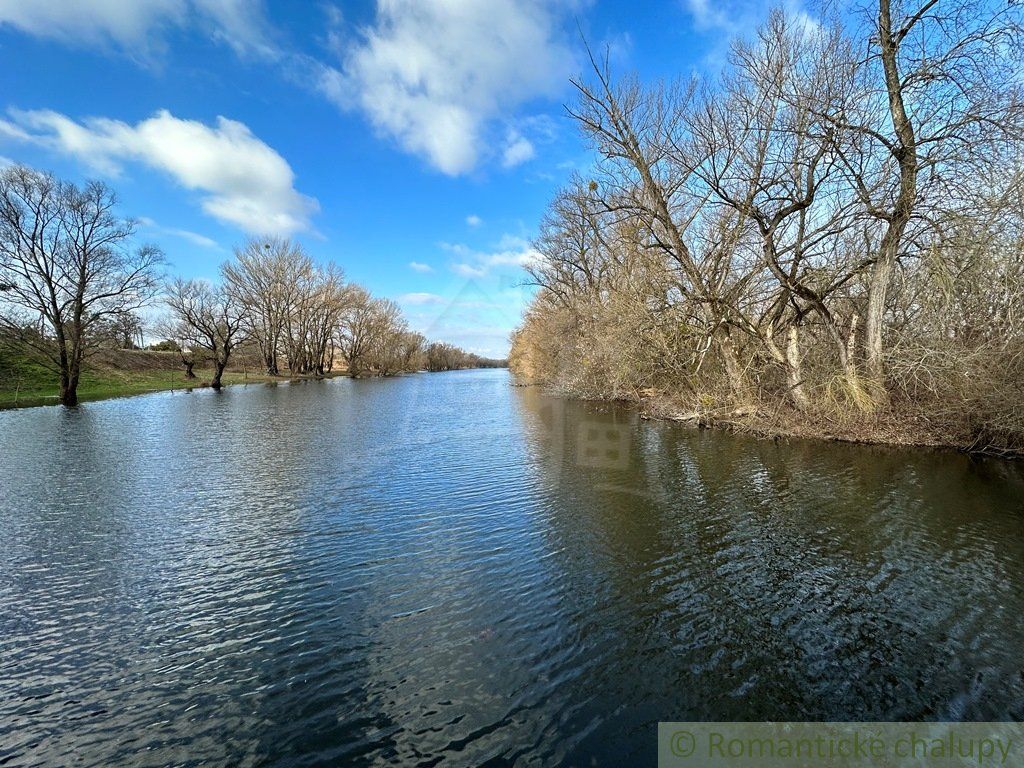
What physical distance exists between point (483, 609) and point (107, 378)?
4313 cm

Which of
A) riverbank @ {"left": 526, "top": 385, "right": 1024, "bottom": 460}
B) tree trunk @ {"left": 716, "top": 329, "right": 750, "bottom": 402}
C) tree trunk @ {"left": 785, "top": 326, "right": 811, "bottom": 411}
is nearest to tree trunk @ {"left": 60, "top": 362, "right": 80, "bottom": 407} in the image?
riverbank @ {"left": 526, "top": 385, "right": 1024, "bottom": 460}

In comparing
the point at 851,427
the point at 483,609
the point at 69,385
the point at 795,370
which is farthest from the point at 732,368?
the point at 69,385

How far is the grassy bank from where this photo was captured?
86.0 feet

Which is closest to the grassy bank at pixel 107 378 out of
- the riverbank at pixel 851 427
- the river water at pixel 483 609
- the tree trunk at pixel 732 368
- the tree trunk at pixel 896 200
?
the river water at pixel 483 609

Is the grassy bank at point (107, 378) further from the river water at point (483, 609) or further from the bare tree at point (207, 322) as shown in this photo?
the river water at point (483, 609)

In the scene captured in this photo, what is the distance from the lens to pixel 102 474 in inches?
392

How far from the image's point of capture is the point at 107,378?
34.8 metres

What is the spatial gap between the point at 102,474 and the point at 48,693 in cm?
840

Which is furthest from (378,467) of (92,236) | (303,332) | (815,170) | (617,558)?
(303,332)

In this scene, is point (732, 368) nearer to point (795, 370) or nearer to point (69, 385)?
point (795, 370)

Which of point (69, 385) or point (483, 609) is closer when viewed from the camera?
point (483, 609)

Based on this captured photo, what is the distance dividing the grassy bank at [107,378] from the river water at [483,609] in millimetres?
22636

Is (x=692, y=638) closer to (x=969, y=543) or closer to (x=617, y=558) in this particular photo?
(x=617, y=558)

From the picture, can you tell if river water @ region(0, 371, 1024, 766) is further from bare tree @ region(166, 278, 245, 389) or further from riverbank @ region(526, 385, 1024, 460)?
bare tree @ region(166, 278, 245, 389)
